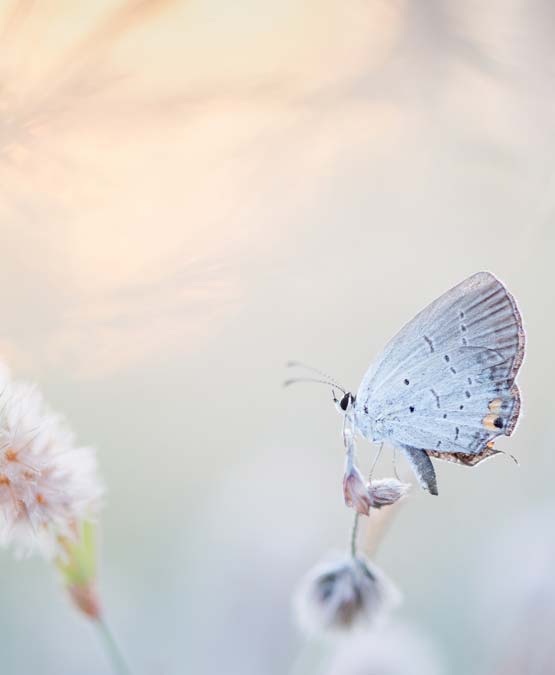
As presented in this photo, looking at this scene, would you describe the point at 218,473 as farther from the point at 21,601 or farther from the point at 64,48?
the point at 64,48

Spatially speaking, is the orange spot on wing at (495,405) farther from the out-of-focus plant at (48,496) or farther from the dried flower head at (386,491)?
the out-of-focus plant at (48,496)

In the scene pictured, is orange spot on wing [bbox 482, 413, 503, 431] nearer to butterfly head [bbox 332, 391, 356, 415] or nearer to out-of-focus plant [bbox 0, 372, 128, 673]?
butterfly head [bbox 332, 391, 356, 415]

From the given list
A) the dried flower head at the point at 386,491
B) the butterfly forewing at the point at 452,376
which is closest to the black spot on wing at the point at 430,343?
the butterfly forewing at the point at 452,376

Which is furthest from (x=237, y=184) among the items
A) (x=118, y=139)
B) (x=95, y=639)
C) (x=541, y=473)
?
(x=95, y=639)

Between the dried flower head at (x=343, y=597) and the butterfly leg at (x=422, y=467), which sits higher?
the butterfly leg at (x=422, y=467)

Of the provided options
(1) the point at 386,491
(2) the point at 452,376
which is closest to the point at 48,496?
(1) the point at 386,491
